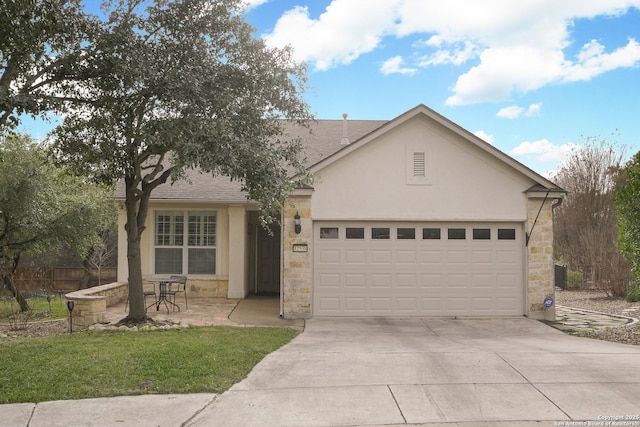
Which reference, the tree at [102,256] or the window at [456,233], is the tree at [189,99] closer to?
the window at [456,233]

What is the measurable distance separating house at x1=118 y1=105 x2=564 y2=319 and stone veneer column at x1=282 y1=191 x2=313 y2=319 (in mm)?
33

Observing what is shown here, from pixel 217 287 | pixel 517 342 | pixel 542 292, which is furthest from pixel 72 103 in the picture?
pixel 542 292

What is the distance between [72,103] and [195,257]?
6.58 m

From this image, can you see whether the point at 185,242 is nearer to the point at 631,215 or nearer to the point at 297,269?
the point at 297,269

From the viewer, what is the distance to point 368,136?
1252cm

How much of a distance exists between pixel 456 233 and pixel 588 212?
13336 mm

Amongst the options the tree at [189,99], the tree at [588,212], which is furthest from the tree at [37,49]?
the tree at [588,212]

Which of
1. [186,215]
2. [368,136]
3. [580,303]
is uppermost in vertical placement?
[368,136]

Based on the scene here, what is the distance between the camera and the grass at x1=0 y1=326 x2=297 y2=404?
21.4 ft

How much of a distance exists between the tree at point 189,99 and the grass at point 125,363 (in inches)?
83.3

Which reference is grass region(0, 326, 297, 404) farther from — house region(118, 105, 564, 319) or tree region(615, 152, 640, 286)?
tree region(615, 152, 640, 286)

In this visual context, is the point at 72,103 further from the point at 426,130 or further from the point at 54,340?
the point at 426,130

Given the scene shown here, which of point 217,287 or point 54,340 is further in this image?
point 217,287

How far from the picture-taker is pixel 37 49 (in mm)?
8812
